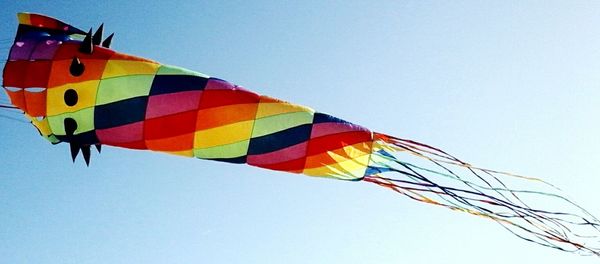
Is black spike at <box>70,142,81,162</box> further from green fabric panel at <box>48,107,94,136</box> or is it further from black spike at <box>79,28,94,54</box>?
black spike at <box>79,28,94,54</box>

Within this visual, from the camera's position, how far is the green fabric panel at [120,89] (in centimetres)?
331

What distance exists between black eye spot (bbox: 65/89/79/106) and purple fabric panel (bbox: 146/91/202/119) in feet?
1.76

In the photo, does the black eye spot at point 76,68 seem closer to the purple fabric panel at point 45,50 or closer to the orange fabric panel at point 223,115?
the purple fabric panel at point 45,50

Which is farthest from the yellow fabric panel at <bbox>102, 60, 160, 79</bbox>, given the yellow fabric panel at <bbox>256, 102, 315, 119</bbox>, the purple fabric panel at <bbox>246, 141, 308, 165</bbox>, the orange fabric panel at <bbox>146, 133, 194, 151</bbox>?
the purple fabric panel at <bbox>246, 141, 308, 165</bbox>

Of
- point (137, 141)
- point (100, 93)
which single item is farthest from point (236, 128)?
point (100, 93)

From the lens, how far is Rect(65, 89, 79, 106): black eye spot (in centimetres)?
334

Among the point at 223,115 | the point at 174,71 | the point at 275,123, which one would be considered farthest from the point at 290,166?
the point at 174,71

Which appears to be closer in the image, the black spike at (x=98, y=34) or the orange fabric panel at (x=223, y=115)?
the orange fabric panel at (x=223, y=115)

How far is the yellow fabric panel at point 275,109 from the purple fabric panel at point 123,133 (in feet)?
2.75

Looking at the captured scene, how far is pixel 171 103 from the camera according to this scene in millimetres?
3281

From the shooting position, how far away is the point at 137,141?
11.0 feet

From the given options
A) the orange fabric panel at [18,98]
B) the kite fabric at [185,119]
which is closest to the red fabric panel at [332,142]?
the kite fabric at [185,119]

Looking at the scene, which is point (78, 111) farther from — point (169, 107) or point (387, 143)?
point (387, 143)

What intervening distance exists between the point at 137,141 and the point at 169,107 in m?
0.35
